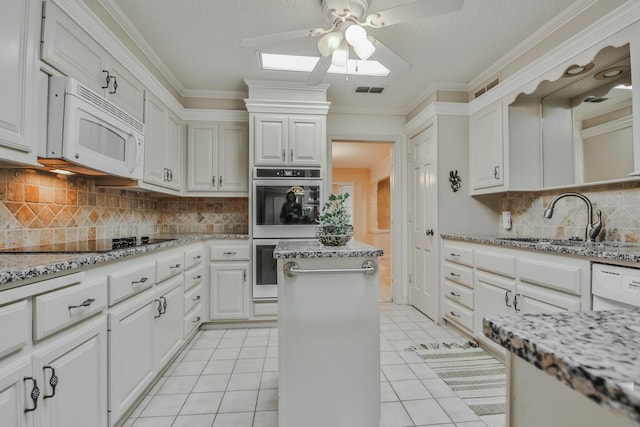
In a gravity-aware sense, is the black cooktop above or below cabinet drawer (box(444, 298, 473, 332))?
above

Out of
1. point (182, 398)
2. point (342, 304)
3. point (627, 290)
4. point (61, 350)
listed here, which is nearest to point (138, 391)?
point (182, 398)

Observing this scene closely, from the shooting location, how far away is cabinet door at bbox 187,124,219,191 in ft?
10.4

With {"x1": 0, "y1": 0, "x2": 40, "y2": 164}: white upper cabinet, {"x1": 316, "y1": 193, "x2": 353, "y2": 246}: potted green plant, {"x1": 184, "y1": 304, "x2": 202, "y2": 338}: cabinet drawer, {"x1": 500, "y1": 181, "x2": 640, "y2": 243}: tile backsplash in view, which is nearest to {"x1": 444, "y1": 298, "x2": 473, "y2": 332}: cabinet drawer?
{"x1": 500, "y1": 181, "x2": 640, "y2": 243}: tile backsplash

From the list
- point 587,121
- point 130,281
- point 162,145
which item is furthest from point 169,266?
point 587,121

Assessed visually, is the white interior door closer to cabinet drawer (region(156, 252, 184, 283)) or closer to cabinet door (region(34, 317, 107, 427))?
cabinet drawer (region(156, 252, 184, 283))

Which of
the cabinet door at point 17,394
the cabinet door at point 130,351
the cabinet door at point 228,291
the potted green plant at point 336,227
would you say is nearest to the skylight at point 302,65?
the potted green plant at point 336,227

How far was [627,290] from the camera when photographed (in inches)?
53.3

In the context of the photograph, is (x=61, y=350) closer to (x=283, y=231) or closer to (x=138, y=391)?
(x=138, y=391)

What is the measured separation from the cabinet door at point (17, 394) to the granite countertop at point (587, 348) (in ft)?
4.28

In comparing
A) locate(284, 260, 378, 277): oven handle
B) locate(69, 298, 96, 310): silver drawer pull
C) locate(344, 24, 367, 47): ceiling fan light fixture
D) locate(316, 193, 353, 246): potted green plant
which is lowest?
locate(69, 298, 96, 310): silver drawer pull

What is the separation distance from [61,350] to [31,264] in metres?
0.33

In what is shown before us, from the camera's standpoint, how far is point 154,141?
2.56 m

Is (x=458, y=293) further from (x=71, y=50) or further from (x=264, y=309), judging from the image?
(x=71, y=50)

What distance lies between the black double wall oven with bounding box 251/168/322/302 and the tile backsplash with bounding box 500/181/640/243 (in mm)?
1874
